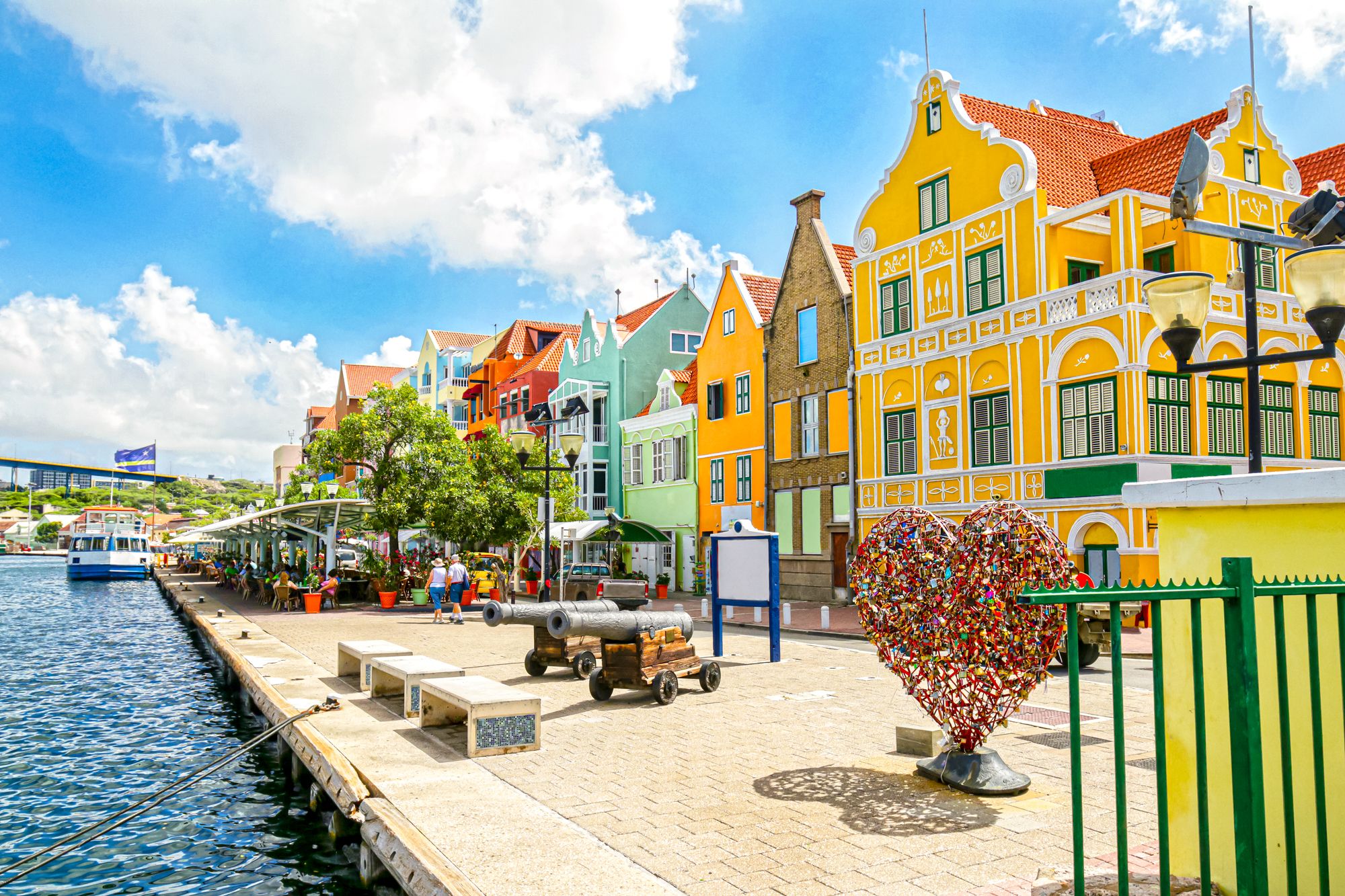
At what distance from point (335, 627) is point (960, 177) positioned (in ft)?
66.6

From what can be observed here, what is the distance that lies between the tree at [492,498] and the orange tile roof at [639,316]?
33.9ft

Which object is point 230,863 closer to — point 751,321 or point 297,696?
point 297,696

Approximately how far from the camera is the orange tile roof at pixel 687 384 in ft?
141

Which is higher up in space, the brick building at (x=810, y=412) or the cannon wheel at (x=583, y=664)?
the brick building at (x=810, y=412)

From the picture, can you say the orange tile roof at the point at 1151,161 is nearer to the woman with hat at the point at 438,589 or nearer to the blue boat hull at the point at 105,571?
the woman with hat at the point at 438,589

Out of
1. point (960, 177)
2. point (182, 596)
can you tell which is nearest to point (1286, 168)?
point (960, 177)

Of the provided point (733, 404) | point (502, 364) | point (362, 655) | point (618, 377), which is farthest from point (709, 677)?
point (502, 364)

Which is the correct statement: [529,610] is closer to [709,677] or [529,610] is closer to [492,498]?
[709,677]

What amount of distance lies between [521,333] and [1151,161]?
140 feet

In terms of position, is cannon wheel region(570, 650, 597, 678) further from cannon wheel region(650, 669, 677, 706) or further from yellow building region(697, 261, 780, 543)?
yellow building region(697, 261, 780, 543)

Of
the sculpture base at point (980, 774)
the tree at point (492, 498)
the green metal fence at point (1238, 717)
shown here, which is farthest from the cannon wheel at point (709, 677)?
the tree at point (492, 498)

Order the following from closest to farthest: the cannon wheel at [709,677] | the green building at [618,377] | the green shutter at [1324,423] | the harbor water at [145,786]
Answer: the harbor water at [145,786]
the cannon wheel at [709,677]
the green shutter at [1324,423]
the green building at [618,377]

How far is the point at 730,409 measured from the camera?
38844 mm

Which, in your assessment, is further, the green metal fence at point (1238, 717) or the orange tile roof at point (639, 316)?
the orange tile roof at point (639, 316)
